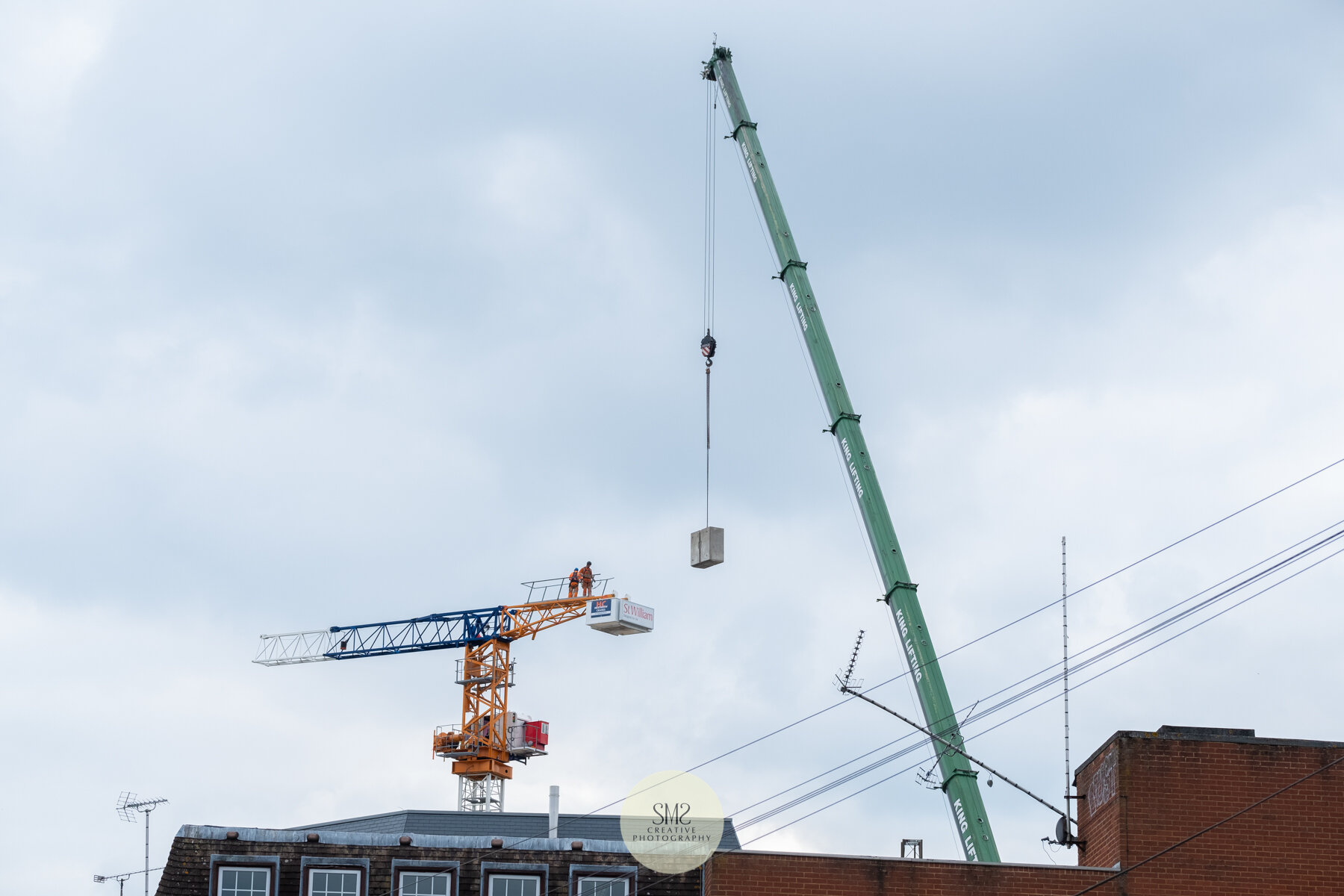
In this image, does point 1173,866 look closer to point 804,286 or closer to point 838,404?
point 838,404

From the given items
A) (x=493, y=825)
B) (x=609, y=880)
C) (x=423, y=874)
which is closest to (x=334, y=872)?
(x=423, y=874)

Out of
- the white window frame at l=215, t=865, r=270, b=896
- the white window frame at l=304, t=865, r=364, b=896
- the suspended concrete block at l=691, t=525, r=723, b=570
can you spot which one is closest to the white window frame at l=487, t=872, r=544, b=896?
the white window frame at l=304, t=865, r=364, b=896

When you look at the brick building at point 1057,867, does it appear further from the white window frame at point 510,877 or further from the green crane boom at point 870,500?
the green crane boom at point 870,500

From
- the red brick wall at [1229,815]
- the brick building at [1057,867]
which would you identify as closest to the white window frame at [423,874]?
the brick building at [1057,867]

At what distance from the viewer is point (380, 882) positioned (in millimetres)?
41094

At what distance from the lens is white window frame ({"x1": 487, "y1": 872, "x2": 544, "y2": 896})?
136 ft

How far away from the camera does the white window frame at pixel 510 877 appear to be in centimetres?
4144

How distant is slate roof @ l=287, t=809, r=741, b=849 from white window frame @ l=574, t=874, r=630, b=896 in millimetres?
9734

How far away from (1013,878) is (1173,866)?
10.8 feet

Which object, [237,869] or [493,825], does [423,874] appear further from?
[493,825]

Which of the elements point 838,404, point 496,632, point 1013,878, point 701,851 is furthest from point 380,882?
point 496,632

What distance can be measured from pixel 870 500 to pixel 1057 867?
2435cm

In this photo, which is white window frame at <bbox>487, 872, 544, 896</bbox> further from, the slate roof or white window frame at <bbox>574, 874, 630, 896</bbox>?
the slate roof

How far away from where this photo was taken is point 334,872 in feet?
135
